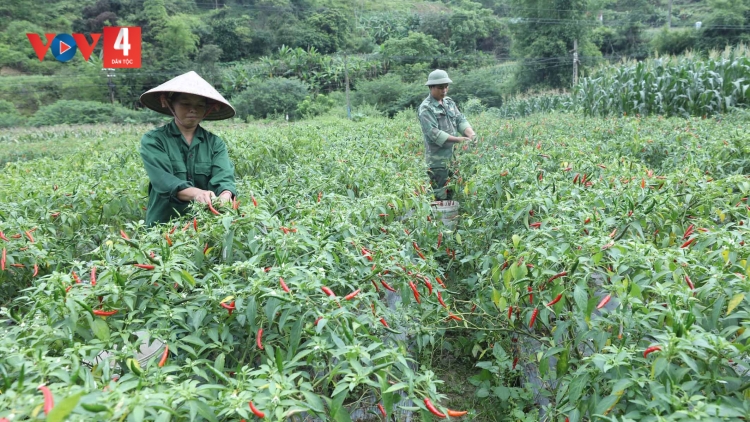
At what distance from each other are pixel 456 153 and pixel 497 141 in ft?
2.76

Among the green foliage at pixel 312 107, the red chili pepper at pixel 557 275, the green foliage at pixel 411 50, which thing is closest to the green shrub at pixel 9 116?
the green foliage at pixel 312 107

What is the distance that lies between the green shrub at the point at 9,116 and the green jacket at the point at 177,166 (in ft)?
110

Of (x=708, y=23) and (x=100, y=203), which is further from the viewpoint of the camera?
(x=708, y=23)

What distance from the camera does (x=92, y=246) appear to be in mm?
3338

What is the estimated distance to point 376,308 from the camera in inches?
74.5

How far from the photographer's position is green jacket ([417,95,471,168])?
5.66 meters

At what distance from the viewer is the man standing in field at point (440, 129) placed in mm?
5586

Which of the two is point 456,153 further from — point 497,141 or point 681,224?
point 681,224

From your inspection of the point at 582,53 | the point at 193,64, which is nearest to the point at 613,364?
the point at 582,53

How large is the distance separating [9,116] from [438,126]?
34447mm

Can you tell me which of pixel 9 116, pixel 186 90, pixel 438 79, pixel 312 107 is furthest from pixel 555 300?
pixel 9 116

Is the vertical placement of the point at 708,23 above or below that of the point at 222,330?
above

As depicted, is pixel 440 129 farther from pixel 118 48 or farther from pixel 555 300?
pixel 118 48

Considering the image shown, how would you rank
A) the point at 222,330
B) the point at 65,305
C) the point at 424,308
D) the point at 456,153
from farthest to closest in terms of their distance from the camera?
the point at 456,153
the point at 424,308
the point at 222,330
the point at 65,305
